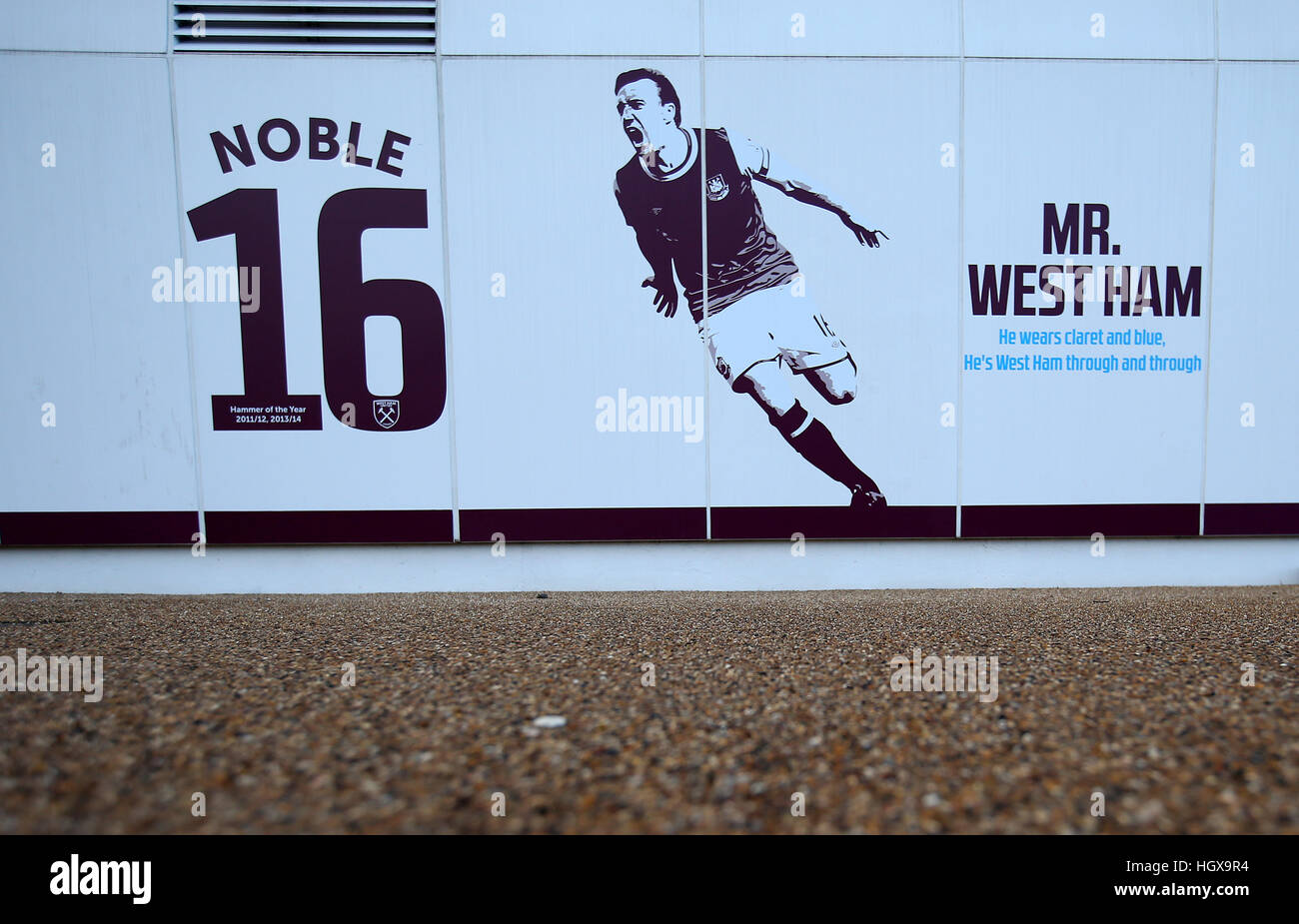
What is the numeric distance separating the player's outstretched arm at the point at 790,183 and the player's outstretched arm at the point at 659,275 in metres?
1.10

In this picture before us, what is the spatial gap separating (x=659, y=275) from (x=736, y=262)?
74cm

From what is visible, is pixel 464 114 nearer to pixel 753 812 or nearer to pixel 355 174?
pixel 355 174

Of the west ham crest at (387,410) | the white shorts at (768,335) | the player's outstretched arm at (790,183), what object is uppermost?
the player's outstretched arm at (790,183)

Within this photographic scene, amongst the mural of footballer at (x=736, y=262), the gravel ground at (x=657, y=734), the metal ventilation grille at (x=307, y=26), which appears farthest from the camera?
→ the mural of footballer at (x=736, y=262)

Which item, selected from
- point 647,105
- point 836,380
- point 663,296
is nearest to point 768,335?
point 836,380

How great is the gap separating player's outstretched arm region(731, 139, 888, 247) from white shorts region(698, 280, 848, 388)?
2.68 feet

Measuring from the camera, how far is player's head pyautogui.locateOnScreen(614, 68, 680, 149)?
500 centimetres

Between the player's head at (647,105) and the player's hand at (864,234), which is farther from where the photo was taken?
the player's hand at (864,234)

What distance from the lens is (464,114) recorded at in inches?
198

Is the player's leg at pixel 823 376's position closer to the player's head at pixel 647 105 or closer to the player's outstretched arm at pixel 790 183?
the player's outstretched arm at pixel 790 183

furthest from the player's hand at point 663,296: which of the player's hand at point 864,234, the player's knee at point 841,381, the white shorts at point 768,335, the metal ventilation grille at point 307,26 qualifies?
the metal ventilation grille at point 307,26

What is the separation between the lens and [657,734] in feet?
5.59

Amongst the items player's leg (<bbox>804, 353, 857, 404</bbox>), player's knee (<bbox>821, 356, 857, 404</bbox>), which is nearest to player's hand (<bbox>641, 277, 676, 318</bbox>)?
player's leg (<bbox>804, 353, 857, 404</bbox>)

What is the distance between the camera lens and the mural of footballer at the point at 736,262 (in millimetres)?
5070
